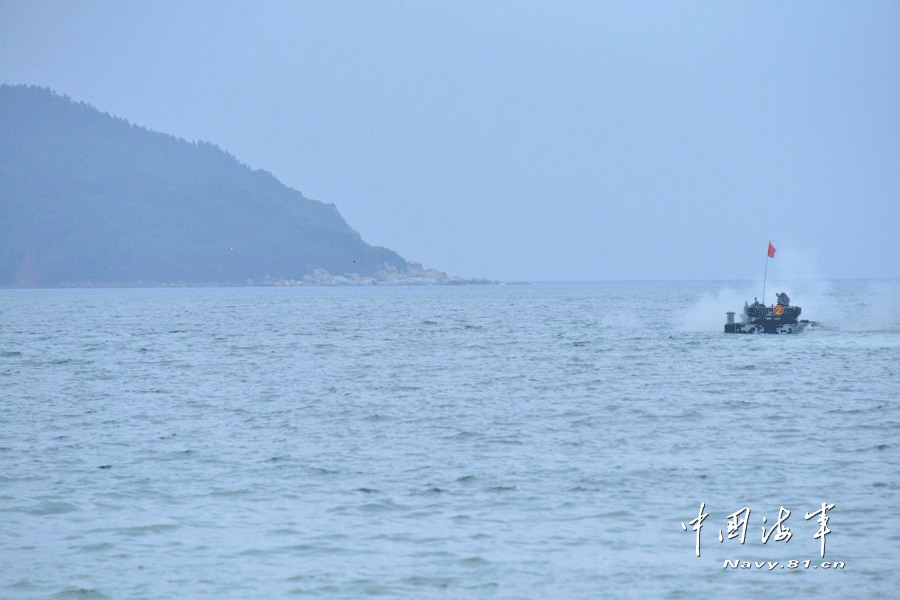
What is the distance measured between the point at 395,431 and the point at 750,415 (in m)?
10.6

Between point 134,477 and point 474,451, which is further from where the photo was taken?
point 474,451

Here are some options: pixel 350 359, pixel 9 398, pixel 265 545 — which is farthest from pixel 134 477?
pixel 350 359

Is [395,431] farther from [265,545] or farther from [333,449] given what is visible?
[265,545]

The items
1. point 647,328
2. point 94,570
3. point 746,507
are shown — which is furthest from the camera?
point 647,328

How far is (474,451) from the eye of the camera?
23.9 meters

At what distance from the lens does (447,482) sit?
2027 centimetres

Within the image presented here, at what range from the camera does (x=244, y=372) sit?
45812 mm

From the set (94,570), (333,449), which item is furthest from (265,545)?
(333,449)

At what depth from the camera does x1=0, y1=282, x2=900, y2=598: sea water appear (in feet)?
48.0

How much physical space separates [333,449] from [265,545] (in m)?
8.37

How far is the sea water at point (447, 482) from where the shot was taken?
1464 centimetres

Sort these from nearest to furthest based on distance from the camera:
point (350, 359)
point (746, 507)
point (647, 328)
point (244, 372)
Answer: point (746, 507), point (244, 372), point (350, 359), point (647, 328)

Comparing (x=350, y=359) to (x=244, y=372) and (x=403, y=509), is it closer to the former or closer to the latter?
(x=244, y=372)

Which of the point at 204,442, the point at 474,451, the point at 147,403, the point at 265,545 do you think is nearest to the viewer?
the point at 265,545
